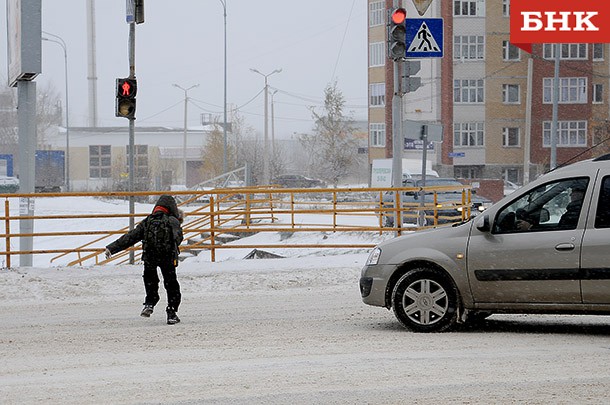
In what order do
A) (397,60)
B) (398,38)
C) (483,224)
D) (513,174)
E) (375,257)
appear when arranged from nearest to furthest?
(483,224) → (375,257) → (398,38) → (397,60) → (513,174)

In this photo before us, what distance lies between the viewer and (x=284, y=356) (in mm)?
8352

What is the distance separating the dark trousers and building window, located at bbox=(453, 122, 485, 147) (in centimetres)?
5909

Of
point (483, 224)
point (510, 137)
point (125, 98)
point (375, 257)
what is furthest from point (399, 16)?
point (510, 137)

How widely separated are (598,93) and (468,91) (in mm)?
9109

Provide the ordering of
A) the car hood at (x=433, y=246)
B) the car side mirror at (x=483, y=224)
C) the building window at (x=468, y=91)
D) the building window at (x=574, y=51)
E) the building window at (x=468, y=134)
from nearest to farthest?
the car side mirror at (x=483, y=224) < the car hood at (x=433, y=246) < the building window at (x=574, y=51) < the building window at (x=468, y=91) < the building window at (x=468, y=134)

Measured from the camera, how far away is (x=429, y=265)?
31.2ft

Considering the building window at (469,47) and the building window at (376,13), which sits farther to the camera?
the building window at (376,13)

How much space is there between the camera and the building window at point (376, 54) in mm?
72062

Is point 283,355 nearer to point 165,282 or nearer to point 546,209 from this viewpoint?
point 546,209

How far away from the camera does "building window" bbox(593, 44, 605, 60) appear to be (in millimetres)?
68875

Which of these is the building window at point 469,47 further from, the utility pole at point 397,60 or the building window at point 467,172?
the utility pole at point 397,60

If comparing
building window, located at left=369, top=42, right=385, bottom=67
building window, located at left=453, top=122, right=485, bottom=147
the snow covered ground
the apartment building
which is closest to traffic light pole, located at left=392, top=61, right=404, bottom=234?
the snow covered ground

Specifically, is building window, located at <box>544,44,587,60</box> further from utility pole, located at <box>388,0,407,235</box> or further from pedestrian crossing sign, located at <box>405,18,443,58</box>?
pedestrian crossing sign, located at <box>405,18,443,58</box>

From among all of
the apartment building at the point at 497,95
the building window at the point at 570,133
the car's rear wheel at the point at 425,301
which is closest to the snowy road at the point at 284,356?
the car's rear wheel at the point at 425,301
